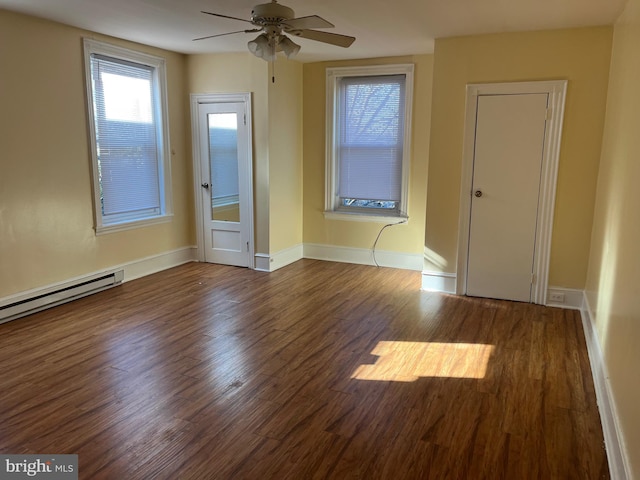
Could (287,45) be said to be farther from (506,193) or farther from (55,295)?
(55,295)

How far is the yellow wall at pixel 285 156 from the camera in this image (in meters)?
5.46

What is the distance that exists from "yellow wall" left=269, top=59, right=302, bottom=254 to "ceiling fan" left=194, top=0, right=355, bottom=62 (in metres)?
2.15

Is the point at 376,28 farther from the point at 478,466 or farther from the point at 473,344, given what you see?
the point at 478,466

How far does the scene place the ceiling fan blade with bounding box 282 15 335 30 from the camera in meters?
2.87

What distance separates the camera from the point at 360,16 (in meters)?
3.74

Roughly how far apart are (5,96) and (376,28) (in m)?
3.13

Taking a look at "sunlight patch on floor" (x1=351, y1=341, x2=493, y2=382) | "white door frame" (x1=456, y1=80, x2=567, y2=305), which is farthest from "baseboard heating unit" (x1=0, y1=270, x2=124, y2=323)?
"white door frame" (x1=456, y1=80, x2=567, y2=305)

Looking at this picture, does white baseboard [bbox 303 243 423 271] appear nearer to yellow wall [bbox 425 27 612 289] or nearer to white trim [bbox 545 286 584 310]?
yellow wall [bbox 425 27 612 289]

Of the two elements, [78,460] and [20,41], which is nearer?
[78,460]

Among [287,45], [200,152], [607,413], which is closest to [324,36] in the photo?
[287,45]

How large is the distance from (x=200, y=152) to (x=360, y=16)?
2.78 m

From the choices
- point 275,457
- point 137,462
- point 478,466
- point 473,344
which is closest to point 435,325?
point 473,344

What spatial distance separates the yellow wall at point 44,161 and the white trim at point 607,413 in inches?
172

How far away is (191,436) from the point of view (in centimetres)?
239
